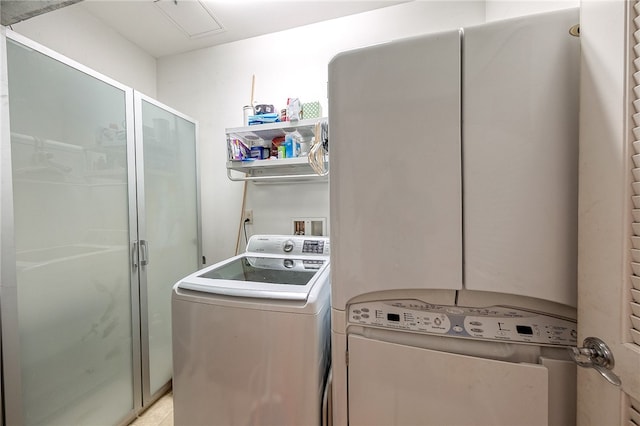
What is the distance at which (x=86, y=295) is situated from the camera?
1.44m

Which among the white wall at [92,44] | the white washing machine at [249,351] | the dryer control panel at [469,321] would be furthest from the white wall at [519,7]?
the white wall at [92,44]

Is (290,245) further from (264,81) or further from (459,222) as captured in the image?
(264,81)

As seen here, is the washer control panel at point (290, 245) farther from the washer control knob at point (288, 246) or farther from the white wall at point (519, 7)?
the white wall at point (519, 7)

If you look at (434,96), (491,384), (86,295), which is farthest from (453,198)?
(86,295)

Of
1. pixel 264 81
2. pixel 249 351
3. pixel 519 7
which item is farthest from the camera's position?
pixel 264 81

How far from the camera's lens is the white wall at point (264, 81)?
6.00 feet

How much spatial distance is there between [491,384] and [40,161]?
2108 mm

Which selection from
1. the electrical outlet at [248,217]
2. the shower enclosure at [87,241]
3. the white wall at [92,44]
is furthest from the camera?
the electrical outlet at [248,217]

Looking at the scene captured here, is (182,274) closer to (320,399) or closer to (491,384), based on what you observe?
(320,399)

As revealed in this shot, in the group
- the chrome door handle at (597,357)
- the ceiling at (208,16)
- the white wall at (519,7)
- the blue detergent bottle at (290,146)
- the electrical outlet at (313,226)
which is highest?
the ceiling at (208,16)

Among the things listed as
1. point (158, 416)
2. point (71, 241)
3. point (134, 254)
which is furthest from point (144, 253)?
point (158, 416)

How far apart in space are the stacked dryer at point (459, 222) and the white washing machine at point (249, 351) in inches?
6.9

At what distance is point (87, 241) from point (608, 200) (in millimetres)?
2228

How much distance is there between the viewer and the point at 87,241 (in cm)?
143
